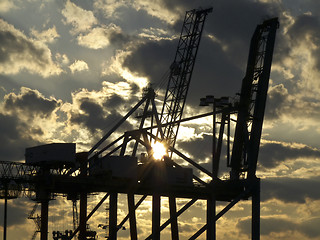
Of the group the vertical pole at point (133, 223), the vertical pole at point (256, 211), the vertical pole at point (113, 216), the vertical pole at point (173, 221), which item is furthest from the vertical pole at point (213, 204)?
the vertical pole at point (113, 216)

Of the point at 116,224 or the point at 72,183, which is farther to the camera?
the point at 116,224

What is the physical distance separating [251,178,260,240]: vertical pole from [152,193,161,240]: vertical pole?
1454cm

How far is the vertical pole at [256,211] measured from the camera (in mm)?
102375

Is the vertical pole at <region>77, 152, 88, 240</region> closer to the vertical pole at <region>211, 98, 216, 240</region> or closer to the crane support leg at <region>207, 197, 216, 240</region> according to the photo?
the crane support leg at <region>207, 197, 216, 240</region>

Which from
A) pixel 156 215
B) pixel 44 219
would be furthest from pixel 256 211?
pixel 44 219

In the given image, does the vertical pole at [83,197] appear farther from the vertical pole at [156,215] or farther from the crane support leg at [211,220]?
the crane support leg at [211,220]

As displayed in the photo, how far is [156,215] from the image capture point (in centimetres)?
10412

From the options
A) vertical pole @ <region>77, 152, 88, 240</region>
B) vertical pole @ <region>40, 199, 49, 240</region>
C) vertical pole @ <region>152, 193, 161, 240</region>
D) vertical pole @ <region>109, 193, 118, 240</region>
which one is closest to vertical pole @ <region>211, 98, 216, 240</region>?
vertical pole @ <region>152, 193, 161, 240</region>

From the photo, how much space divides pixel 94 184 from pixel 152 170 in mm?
10126

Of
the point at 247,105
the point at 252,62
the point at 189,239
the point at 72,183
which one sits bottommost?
the point at 189,239

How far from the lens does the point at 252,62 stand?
10450 centimetres

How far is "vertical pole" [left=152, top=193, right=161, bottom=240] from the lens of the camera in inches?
4055

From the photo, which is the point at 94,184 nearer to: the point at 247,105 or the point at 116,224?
the point at 116,224

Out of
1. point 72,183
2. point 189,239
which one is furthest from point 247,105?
point 72,183
